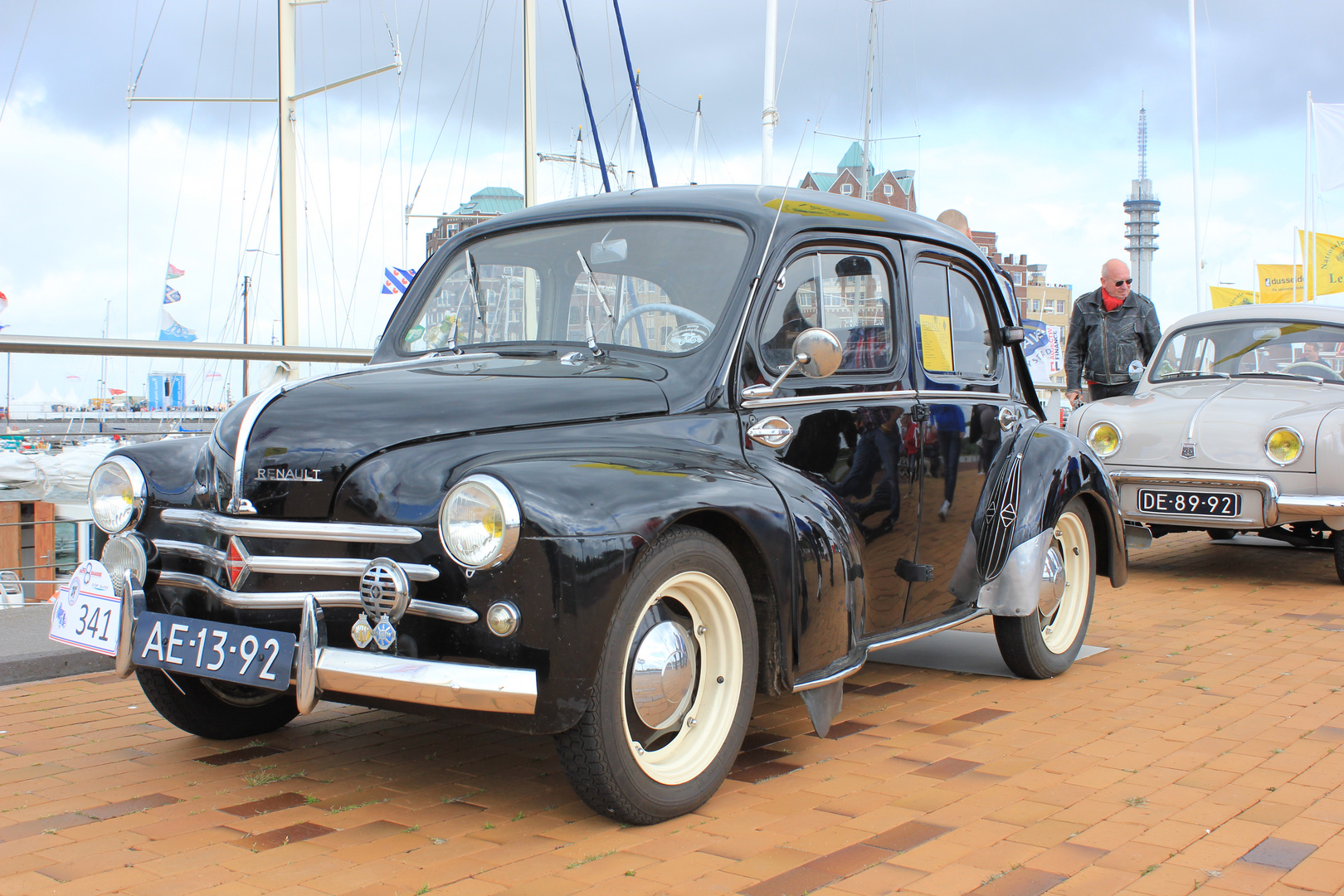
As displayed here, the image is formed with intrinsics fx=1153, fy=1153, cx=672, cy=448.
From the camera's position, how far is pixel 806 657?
11.3 ft

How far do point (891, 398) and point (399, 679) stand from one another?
7.04ft

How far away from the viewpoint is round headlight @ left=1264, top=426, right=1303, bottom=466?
723cm

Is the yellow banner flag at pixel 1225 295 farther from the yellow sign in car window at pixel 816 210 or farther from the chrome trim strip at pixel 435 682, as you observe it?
the chrome trim strip at pixel 435 682

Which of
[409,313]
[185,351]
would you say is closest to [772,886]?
[409,313]

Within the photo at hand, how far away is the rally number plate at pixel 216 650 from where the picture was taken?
297 cm

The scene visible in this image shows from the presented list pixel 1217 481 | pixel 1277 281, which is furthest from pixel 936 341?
pixel 1277 281

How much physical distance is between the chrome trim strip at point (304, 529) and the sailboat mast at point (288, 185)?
434 inches

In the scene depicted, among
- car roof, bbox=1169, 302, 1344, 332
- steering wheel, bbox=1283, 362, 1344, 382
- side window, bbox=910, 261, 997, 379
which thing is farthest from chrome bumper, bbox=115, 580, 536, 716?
car roof, bbox=1169, 302, 1344, 332

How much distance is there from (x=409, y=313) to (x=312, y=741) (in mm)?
1651

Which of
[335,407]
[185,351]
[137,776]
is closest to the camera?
[335,407]

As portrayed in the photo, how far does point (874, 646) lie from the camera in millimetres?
3990

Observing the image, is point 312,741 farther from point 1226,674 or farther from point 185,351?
point 1226,674

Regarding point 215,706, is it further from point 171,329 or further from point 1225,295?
point 1225,295

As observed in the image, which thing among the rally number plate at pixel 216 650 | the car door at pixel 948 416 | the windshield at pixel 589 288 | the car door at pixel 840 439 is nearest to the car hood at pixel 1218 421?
the car door at pixel 948 416
